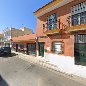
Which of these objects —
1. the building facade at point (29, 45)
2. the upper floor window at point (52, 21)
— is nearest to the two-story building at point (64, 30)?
the upper floor window at point (52, 21)

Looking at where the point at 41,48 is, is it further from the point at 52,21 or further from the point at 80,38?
the point at 80,38

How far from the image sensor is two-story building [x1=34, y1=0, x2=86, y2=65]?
499 inches

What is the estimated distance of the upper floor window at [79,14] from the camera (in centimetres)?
1262

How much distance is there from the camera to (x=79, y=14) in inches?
514

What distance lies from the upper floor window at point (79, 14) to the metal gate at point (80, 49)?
54.6 inches

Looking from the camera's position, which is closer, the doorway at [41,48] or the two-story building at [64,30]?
the two-story building at [64,30]

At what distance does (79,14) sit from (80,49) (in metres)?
3.28

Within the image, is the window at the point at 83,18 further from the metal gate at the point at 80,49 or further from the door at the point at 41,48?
the door at the point at 41,48

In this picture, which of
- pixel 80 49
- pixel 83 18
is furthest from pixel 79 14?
pixel 80 49

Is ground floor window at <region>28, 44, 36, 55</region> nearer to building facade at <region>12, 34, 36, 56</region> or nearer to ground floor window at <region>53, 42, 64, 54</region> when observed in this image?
building facade at <region>12, 34, 36, 56</region>

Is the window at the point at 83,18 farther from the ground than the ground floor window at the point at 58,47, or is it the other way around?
the window at the point at 83,18

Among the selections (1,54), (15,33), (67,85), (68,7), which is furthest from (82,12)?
(15,33)

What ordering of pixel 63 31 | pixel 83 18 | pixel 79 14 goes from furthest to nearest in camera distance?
pixel 63 31 → pixel 79 14 → pixel 83 18

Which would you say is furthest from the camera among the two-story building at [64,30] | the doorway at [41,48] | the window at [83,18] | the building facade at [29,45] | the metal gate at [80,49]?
the building facade at [29,45]
